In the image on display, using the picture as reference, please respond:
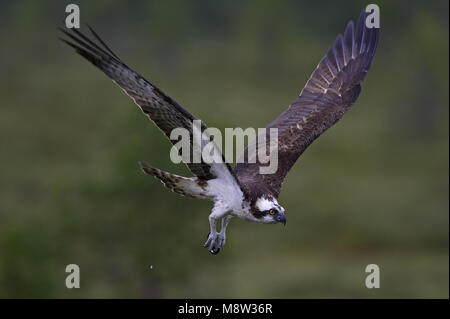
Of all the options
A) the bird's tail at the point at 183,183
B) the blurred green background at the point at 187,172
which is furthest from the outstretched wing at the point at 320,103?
the blurred green background at the point at 187,172

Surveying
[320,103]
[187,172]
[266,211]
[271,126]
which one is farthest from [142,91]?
[187,172]

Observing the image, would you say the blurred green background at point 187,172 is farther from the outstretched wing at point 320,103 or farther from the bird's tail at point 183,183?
the bird's tail at point 183,183

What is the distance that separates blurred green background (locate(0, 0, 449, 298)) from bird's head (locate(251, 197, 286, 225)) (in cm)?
1355

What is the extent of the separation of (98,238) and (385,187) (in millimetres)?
26549

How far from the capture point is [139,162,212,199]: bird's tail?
11555 mm

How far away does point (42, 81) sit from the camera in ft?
252

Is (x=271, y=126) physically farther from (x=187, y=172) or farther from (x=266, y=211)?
(x=187, y=172)

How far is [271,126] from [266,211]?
326cm

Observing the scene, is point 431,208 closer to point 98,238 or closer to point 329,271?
point 329,271

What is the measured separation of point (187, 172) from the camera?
25.0 meters

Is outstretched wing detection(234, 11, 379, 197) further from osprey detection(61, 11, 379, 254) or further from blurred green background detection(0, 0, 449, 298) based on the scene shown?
blurred green background detection(0, 0, 449, 298)

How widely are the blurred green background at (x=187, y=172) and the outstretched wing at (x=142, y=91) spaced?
1465 cm
